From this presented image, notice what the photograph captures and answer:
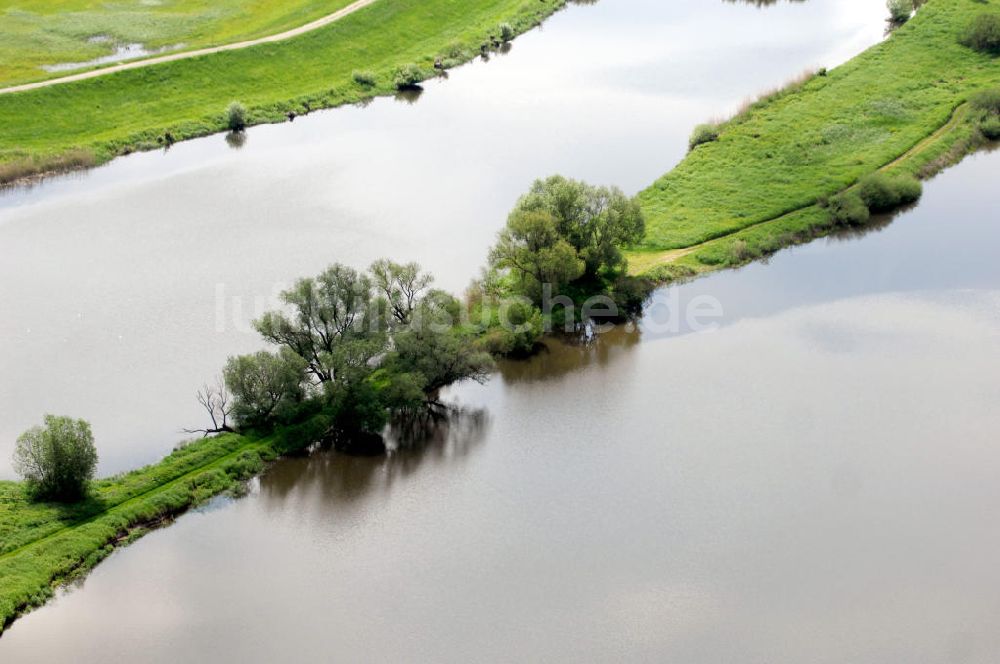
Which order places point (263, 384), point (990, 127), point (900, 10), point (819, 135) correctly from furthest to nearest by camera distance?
point (900, 10) → point (990, 127) → point (819, 135) → point (263, 384)

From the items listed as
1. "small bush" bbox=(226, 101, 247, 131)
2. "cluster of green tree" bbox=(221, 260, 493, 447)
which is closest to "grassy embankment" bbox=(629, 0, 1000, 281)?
"cluster of green tree" bbox=(221, 260, 493, 447)

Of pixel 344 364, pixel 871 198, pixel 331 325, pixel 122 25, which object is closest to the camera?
pixel 344 364

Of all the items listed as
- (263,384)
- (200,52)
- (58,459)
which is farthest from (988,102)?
(58,459)

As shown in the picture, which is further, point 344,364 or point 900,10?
point 900,10

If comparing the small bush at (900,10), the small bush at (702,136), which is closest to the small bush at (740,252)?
the small bush at (702,136)

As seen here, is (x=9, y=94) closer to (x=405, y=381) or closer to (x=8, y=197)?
(x=8, y=197)

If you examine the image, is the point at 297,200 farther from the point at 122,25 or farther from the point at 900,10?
the point at 900,10
